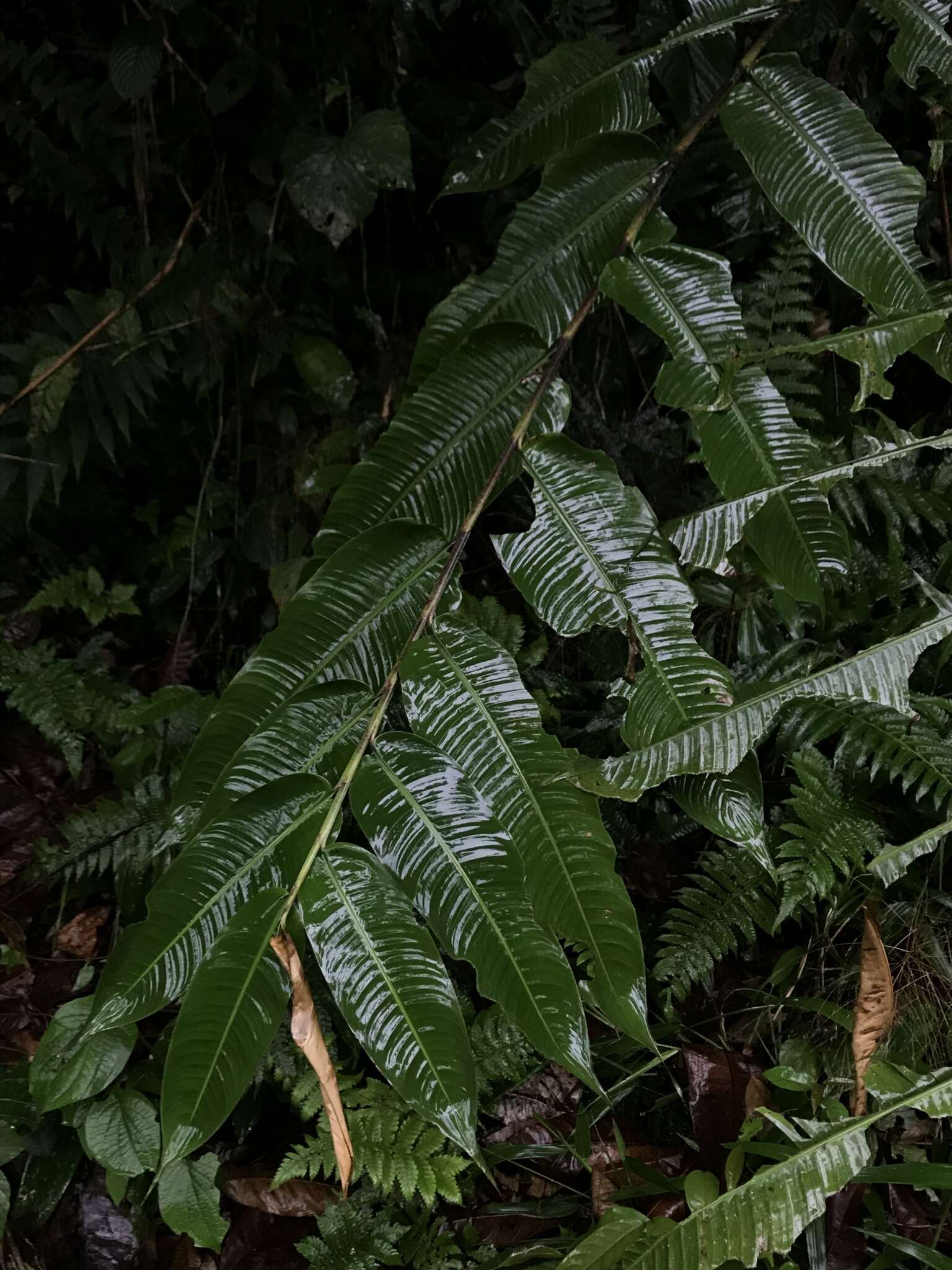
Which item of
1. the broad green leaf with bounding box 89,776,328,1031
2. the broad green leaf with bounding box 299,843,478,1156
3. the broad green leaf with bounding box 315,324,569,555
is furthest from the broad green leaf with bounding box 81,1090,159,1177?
the broad green leaf with bounding box 315,324,569,555

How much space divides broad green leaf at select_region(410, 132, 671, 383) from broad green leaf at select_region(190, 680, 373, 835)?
589 mm

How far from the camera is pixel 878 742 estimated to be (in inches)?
54.4

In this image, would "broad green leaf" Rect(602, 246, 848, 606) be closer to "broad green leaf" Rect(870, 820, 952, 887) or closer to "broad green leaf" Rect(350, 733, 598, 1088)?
"broad green leaf" Rect(870, 820, 952, 887)

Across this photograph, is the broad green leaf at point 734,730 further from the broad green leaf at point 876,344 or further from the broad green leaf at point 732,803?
the broad green leaf at point 876,344

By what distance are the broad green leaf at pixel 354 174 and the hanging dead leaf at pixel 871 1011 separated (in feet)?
5.24

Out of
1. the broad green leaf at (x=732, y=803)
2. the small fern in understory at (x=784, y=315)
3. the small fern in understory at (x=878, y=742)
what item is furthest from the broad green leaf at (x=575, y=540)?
the small fern in understory at (x=784, y=315)

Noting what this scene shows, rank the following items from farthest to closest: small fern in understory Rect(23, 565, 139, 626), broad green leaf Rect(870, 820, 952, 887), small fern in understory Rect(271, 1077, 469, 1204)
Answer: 1. small fern in understory Rect(23, 565, 139, 626)
2. small fern in understory Rect(271, 1077, 469, 1204)
3. broad green leaf Rect(870, 820, 952, 887)

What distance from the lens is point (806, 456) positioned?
1065mm

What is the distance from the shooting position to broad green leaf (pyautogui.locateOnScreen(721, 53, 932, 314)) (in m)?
1.09

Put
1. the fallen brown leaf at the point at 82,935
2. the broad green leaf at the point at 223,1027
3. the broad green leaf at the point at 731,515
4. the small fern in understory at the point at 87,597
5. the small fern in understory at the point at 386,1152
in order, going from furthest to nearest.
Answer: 1. the small fern in understory at the point at 87,597
2. the fallen brown leaf at the point at 82,935
3. the small fern in understory at the point at 386,1152
4. the broad green leaf at the point at 731,515
5. the broad green leaf at the point at 223,1027

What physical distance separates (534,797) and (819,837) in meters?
0.64

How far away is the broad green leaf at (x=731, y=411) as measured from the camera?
1.06 m

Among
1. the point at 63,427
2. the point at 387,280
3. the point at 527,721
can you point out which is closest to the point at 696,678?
the point at 527,721

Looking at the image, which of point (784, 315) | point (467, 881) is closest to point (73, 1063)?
point (467, 881)
